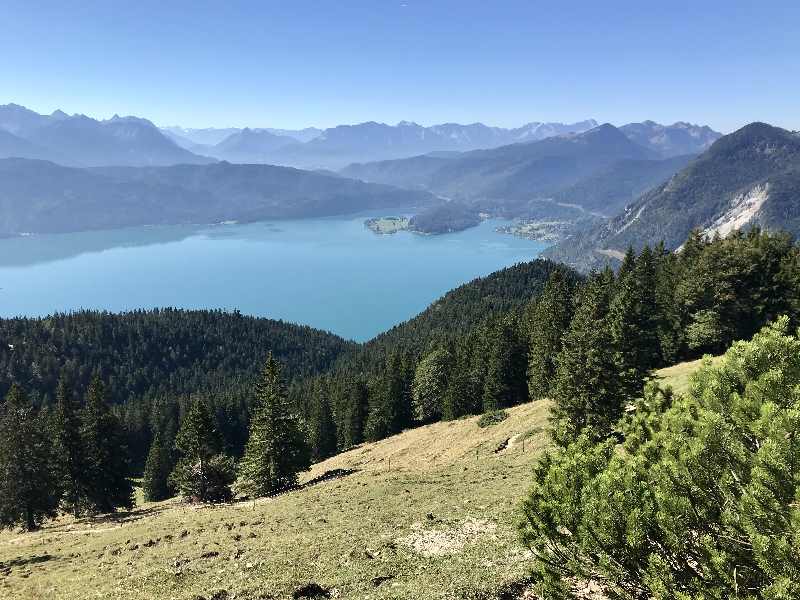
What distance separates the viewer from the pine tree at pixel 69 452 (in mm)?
54844

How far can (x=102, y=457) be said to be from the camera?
57.5 metres

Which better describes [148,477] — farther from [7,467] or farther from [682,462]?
[682,462]

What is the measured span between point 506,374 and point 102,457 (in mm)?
55046

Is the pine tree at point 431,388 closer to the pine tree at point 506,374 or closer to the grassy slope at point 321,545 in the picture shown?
the pine tree at point 506,374

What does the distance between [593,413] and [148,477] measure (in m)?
81.2

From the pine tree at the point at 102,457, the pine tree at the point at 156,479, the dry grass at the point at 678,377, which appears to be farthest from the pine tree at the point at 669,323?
the pine tree at the point at 156,479

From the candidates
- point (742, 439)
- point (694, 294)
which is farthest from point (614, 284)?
point (742, 439)

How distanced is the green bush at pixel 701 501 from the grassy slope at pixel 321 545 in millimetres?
6569

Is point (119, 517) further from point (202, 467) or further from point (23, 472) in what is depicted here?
Result: point (23, 472)

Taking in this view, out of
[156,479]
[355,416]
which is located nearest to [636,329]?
[355,416]

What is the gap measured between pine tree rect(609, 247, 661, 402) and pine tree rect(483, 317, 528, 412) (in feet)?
57.8

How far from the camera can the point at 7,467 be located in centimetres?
5022

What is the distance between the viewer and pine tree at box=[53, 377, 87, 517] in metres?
54.8

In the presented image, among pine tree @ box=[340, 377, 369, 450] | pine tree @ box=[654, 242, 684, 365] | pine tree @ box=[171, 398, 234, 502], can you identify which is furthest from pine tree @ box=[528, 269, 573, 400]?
pine tree @ box=[171, 398, 234, 502]
